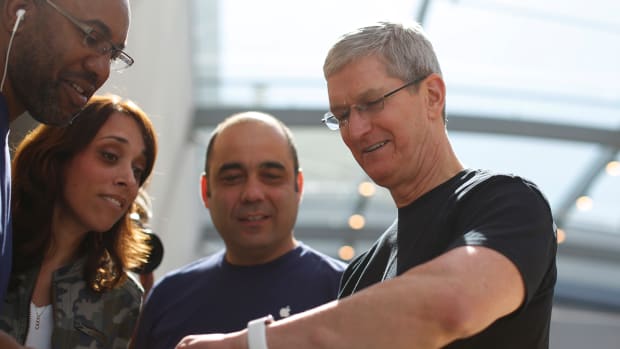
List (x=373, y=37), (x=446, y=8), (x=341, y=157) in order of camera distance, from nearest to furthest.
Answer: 1. (x=373, y=37)
2. (x=446, y=8)
3. (x=341, y=157)

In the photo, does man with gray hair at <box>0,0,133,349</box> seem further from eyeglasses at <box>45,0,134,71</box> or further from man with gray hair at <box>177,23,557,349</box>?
man with gray hair at <box>177,23,557,349</box>

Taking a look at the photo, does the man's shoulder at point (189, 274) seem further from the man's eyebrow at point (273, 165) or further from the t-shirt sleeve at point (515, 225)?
the t-shirt sleeve at point (515, 225)

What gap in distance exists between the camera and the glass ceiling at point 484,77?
23.0ft

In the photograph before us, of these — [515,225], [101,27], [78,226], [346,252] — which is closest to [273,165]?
[78,226]

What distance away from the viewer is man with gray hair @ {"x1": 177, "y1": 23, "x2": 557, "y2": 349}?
1.37 m

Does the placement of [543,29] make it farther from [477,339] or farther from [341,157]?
[477,339]

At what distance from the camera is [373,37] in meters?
1.90

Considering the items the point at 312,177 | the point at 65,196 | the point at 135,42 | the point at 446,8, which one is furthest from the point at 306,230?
the point at 65,196

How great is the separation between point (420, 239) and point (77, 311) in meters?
1.16

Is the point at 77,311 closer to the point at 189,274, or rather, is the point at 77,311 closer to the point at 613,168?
the point at 189,274

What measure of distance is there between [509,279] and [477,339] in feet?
0.69

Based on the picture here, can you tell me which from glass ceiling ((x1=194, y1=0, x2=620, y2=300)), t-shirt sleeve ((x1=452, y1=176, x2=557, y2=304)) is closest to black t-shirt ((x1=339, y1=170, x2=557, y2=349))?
t-shirt sleeve ((x1=452, y1=176, x2=557, y2=304))

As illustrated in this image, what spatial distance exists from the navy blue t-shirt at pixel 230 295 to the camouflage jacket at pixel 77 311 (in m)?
0.23

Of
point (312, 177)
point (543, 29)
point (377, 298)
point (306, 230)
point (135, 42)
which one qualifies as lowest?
point (306, 230)
